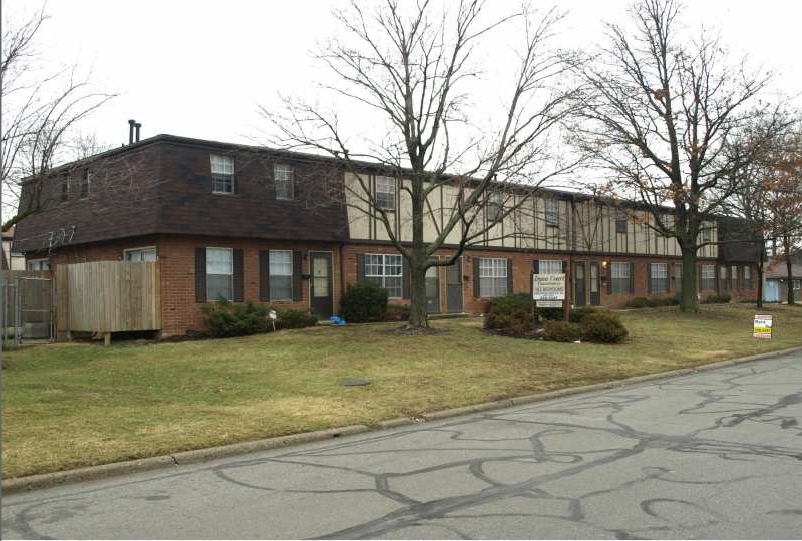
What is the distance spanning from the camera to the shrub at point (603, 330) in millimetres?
20359

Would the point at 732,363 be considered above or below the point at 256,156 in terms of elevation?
below

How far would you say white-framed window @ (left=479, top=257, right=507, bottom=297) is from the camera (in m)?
30.1

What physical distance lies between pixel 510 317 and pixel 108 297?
455 inches

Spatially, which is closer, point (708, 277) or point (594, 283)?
point (594, 283)

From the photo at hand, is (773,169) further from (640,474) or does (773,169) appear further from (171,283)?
(640,474)

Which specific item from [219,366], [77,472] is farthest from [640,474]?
[219,366]

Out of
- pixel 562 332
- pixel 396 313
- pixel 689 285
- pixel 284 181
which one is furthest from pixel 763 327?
pixel 284 181

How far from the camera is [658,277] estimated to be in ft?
131

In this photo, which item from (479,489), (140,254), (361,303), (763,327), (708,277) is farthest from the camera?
(708,277)

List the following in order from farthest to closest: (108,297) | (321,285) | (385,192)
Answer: (385,192)
(321,285)
(108,297)

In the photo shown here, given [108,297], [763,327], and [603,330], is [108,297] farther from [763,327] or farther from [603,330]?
[763,327]

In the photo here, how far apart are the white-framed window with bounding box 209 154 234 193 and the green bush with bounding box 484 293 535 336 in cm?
887

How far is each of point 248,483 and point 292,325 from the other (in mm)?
15085

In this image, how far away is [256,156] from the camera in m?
21.5
